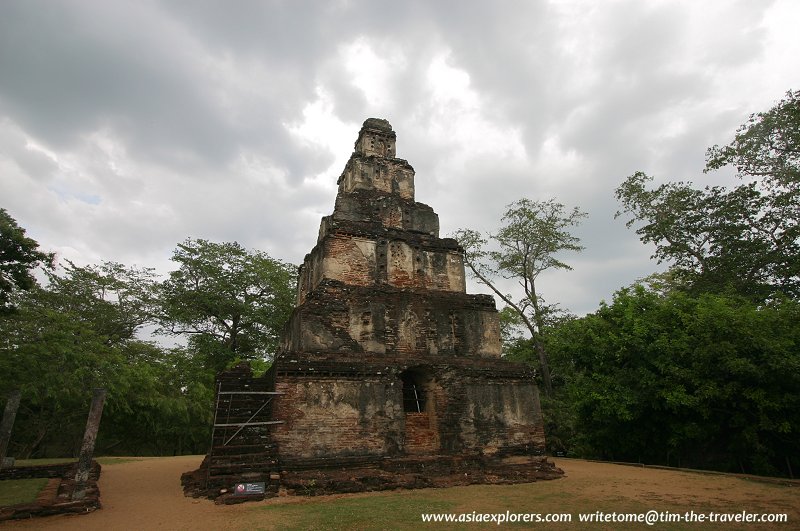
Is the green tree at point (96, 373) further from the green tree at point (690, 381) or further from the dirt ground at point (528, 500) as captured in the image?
the green tree at point (690, 381)

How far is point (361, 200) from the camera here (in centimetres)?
1600

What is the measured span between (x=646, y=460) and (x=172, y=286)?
2482cm

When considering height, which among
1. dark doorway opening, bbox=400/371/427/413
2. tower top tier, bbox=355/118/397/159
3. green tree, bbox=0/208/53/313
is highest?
tower top tier, bbox=355/118/397/159

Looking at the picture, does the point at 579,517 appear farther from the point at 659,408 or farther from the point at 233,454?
the point at 659,408

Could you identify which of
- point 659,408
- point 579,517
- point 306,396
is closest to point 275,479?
point 306,396

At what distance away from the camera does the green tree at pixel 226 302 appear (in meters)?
26.1

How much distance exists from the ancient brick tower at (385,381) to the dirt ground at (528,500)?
0.86 meters

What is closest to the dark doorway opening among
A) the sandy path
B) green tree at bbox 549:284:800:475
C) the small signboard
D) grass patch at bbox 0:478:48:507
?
the small signboard

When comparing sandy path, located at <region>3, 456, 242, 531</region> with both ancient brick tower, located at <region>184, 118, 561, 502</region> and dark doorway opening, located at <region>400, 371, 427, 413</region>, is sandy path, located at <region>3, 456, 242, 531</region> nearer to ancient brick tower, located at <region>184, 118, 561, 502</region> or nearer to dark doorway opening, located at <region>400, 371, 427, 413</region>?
ancient brick tower, located at <region>184, 118, 561, 502</region>

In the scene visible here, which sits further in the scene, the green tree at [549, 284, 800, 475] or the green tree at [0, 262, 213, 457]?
the green tree at [0, 262, 213, 457]

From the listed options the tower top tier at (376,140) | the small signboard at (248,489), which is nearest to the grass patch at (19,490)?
the small signboard at (248,489)

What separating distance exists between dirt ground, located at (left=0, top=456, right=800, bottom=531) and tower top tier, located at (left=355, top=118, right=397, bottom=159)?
12151 mm

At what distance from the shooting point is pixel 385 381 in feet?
38.5

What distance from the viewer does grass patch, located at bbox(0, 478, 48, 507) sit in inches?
359
